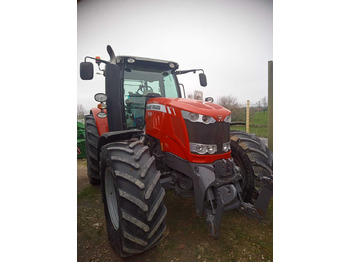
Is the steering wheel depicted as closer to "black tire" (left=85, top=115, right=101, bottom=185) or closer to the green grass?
"black tire" (left=85, top=115, right=101, bottom=185)

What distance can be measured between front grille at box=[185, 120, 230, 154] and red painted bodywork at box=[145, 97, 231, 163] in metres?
0.05

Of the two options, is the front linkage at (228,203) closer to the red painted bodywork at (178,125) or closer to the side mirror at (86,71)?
the red painted bodywork at (178,125)

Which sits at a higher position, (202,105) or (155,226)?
(202,105)

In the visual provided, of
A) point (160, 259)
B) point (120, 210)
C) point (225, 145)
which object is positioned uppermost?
point (225, 145)

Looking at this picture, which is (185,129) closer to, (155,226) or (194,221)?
(155,226)

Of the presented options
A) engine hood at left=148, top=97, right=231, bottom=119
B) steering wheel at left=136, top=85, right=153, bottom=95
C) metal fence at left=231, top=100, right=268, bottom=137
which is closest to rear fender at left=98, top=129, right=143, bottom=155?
engine hood at left=148, top=97, right=231, bottom=119

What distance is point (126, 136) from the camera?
6.23 ft

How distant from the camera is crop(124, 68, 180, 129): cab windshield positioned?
2.32 meters

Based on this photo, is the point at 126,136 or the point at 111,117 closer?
the point at 126,136

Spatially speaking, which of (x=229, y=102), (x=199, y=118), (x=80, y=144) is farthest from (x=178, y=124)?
(x=80, y=144)

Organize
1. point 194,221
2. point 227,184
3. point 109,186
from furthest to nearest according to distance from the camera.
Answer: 1. point 194,221
2. point 109,186
3. point 227,184

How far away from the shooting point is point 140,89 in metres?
2.42
